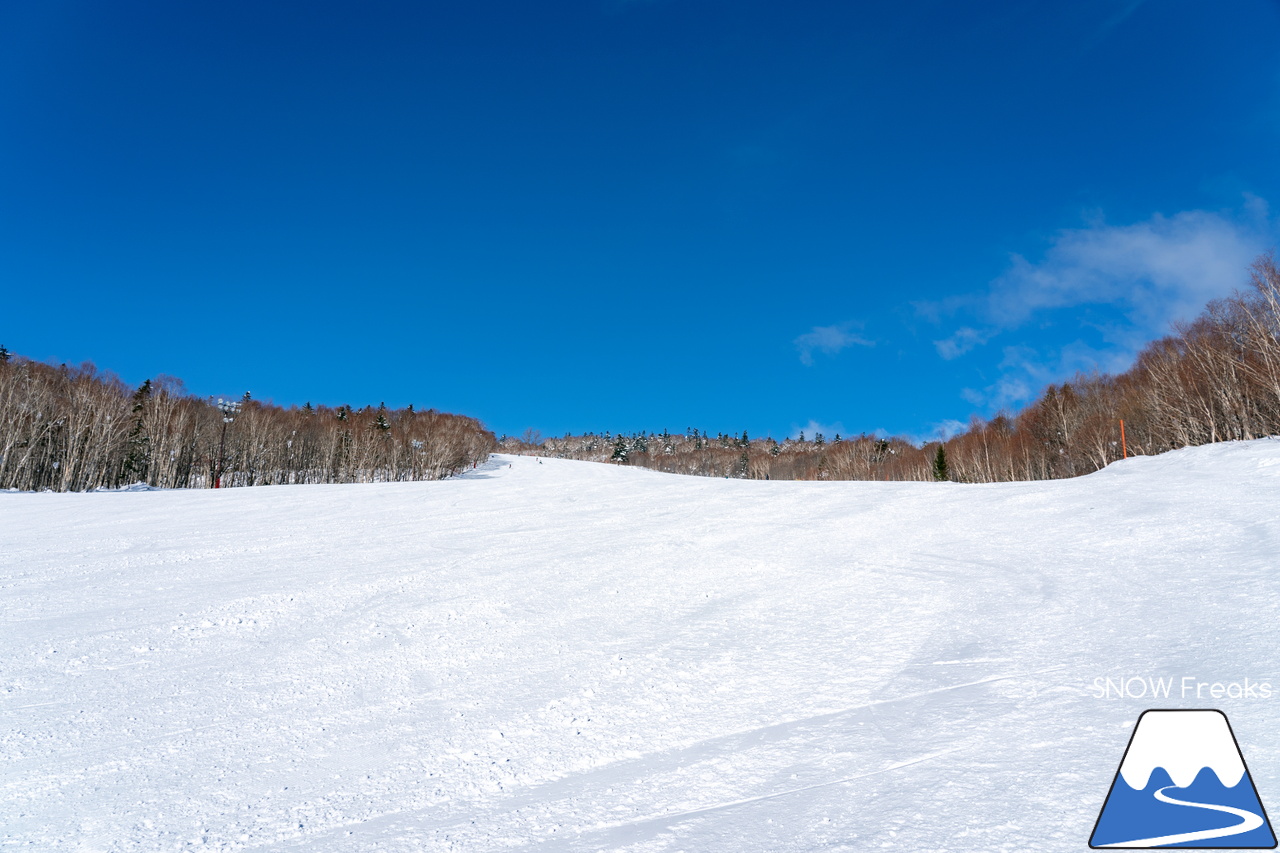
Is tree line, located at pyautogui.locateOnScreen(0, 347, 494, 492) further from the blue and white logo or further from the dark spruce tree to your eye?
the blue and white logo

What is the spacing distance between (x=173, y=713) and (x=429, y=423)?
2647 inches

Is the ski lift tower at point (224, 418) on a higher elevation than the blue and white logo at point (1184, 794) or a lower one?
higher

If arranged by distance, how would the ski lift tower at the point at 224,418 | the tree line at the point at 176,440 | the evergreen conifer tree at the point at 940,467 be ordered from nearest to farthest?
the tree line at the point at 176,440, the ski lift tower at the point at 224,418, the evergreen conifer tree at the point at 940,467

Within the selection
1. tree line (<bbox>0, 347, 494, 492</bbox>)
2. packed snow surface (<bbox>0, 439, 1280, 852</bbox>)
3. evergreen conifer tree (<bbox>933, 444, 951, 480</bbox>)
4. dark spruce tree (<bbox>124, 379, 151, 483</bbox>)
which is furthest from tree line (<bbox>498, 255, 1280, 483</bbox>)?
dark spruce tree (<bbox>124, 379, 151, 483</bbox>)

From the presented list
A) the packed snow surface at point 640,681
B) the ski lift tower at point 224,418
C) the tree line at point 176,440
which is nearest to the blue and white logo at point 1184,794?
the packed snow surface at point 640,681

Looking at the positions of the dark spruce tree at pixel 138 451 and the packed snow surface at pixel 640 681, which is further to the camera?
the dark spruce tree at pixel 138 451

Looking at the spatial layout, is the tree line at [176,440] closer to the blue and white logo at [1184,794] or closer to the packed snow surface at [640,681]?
the packed snow surface at [640,681]

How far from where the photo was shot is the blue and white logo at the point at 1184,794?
3.03 meters

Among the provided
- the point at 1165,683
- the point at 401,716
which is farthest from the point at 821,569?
Result: the point at 401,716

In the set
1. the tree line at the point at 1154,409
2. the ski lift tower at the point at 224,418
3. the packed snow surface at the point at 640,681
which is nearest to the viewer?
the packed snow surface at the point at 640,681

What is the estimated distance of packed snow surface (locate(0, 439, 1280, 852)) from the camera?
3717mm

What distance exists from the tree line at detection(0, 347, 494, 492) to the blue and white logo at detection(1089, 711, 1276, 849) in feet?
176

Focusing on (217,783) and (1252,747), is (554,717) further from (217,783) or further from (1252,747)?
(1252,747)

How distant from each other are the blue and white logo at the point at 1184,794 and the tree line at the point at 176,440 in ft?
176
